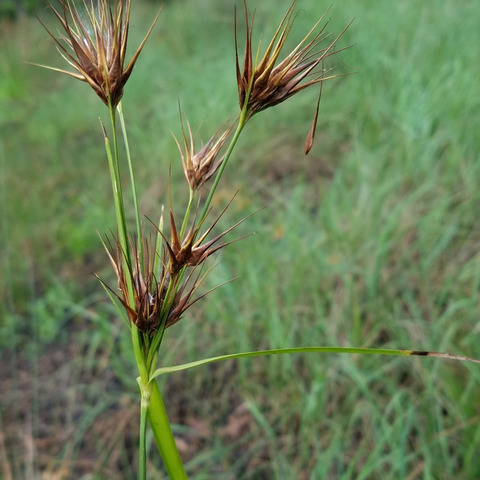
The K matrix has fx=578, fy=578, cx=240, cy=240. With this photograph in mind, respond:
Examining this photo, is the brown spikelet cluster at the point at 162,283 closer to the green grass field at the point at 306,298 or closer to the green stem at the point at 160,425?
the green stem at the point at 160,425

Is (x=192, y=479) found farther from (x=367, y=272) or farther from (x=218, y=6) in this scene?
(x=218, y=6)

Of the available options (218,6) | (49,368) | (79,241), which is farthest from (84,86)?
(49,368)

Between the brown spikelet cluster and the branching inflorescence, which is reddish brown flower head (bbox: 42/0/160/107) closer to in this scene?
the branching inflorescence

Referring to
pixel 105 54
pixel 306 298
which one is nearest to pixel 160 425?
pixel 105 54

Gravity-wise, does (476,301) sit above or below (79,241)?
below

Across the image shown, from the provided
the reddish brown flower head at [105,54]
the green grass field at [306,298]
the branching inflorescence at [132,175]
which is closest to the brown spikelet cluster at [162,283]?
the branching inflorescence at [132,175]

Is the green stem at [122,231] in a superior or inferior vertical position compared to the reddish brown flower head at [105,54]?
inferior

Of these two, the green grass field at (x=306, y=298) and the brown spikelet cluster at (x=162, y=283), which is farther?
the green grass field at (x=306, y=298)

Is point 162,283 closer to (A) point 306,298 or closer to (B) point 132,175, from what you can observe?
(B) point 132,175
